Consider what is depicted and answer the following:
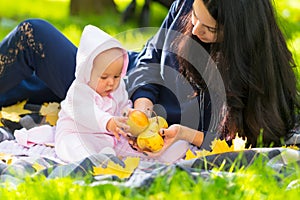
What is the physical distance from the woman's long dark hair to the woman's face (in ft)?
0.08

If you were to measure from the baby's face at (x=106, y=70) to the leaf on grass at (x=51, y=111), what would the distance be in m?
0.62

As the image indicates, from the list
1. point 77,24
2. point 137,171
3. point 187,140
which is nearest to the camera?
point 137,171

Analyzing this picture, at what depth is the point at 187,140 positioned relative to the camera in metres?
3.17

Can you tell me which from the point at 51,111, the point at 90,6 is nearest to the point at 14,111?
the point at 51,111

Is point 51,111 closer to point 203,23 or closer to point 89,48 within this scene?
point 89,48

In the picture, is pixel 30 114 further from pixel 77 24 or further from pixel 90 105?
pixel 77 24

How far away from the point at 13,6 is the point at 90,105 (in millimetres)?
4948

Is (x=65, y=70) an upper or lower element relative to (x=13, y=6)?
upper

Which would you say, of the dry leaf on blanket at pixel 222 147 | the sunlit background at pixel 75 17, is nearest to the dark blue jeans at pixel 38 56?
the dry leaf on blanket at pixel 222 147

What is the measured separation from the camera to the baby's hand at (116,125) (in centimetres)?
301

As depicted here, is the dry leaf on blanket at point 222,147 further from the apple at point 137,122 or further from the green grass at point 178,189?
the green grass at point 178,189

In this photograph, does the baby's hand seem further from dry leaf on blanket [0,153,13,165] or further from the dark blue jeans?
the dark blue jeans

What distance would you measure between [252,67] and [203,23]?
0.28 metres

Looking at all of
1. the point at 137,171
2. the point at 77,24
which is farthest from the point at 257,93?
the point at 77,24
